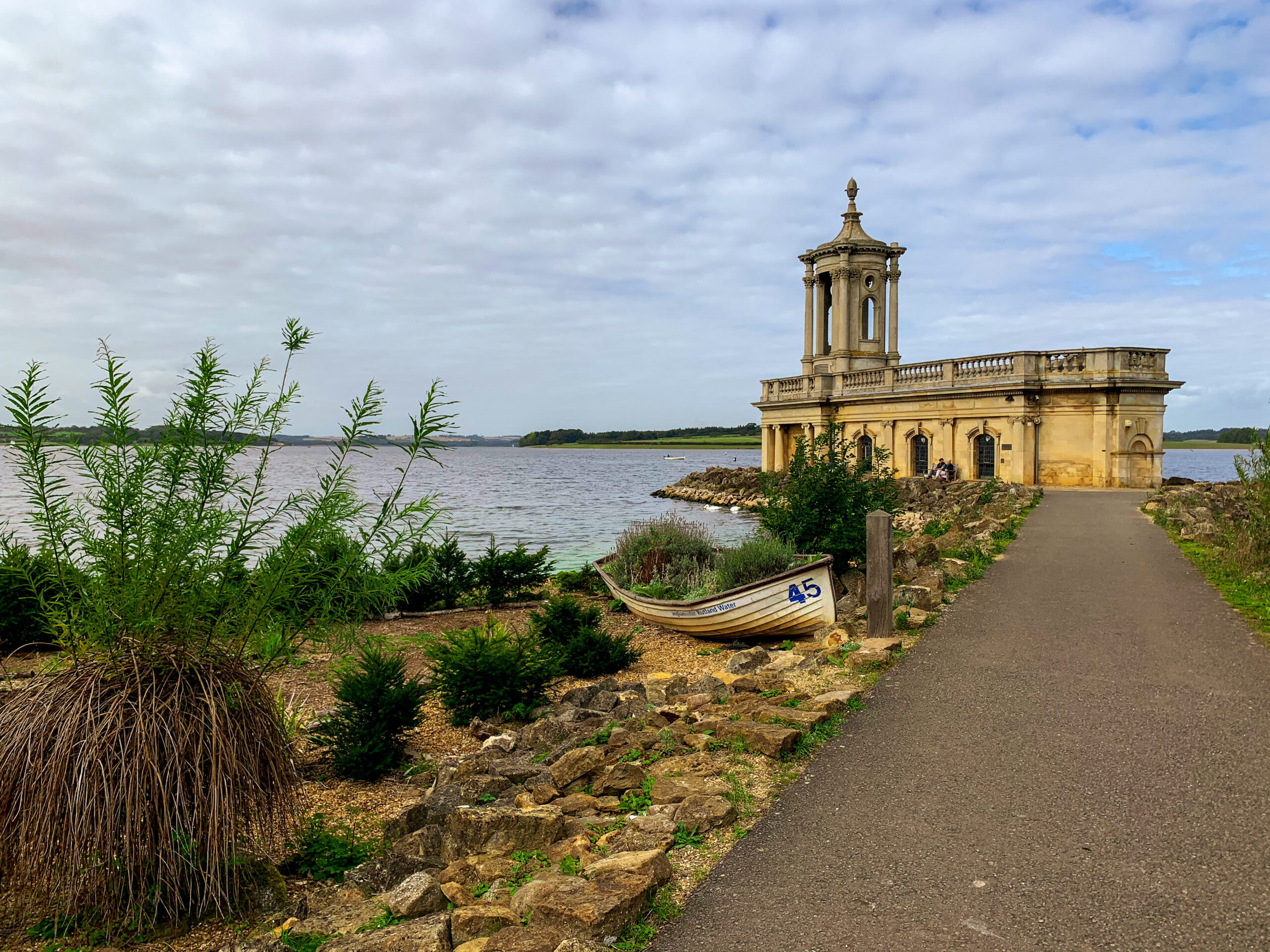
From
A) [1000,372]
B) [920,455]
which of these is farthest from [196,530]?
[920,455]

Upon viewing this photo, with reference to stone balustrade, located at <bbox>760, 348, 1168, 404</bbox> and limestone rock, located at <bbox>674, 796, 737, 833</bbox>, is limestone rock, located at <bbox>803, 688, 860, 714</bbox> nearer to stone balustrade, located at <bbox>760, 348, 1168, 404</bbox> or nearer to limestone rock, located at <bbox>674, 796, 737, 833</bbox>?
limestone rock, located at <bbox>674, 796, 737, 833</bbox>

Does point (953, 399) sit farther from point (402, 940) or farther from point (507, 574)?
point (402, 940)

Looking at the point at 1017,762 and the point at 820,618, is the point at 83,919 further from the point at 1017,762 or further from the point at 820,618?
the point at 820,618

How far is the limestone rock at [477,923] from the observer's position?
374 centimetres

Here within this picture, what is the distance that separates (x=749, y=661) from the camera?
9.24m

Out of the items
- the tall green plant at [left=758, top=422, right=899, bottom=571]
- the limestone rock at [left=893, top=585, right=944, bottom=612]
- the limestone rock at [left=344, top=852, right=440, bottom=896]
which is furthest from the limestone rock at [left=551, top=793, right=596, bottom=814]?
the tall green plant at [left=758, top=422, right=899, bottom=571]

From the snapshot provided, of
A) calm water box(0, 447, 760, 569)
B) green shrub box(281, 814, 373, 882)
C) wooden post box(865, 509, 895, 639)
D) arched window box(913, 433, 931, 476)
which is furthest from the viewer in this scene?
arched window box(913, 433, 931, 476)

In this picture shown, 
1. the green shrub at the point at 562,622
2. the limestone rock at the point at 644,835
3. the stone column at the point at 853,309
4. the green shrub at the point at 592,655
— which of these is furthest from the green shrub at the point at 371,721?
Result: the stone column at the point at 853,309

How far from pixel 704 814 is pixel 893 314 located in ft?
138

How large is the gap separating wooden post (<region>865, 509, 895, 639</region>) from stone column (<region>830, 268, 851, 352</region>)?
35.1 metres

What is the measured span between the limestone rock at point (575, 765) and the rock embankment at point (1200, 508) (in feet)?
49.1

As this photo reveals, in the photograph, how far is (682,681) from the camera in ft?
28.8

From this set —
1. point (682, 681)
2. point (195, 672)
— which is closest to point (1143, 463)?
point (682, 681)

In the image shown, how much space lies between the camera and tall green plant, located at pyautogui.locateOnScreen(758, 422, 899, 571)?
13.0 meters
